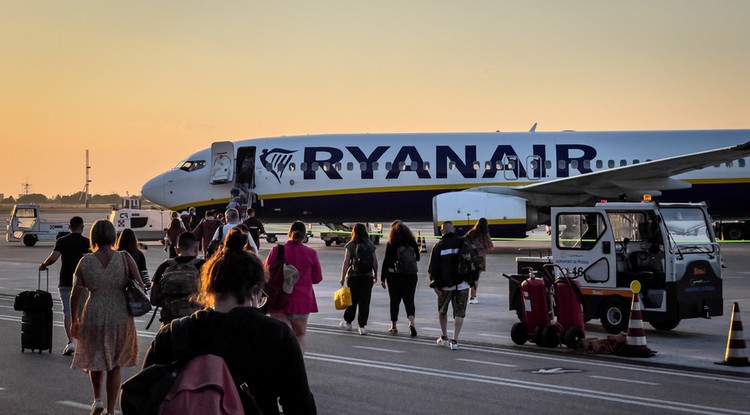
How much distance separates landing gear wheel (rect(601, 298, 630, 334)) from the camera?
14.7 meters

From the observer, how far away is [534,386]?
1076cm

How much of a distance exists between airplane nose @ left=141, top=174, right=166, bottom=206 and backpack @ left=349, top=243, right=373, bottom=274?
22.0 meters

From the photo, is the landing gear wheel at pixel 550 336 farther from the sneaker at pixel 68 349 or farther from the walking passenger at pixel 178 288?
the sneaker at pixel 68 349

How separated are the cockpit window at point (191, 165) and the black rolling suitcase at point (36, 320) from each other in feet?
74.5

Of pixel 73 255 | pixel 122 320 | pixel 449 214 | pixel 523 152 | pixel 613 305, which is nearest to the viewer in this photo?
pixel 122 320

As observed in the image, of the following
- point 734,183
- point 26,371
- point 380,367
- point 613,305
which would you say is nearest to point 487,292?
point 613,305

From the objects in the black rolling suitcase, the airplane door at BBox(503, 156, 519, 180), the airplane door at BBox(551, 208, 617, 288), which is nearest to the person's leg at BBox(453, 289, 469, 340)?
the airplane door at BBox(551, 208, 617, 288)

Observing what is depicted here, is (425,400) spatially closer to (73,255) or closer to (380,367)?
(380,367)

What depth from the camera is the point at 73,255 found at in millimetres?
12789

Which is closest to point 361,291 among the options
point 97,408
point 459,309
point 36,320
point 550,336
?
point 459,309

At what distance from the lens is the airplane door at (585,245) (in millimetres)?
15047

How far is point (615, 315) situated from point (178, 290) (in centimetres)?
754

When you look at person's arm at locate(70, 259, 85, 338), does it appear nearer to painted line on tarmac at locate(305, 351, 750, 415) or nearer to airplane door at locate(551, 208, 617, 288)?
painted line on tarmac at locate(305, 351, 750, 415)

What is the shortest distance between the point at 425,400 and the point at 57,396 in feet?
11.8
